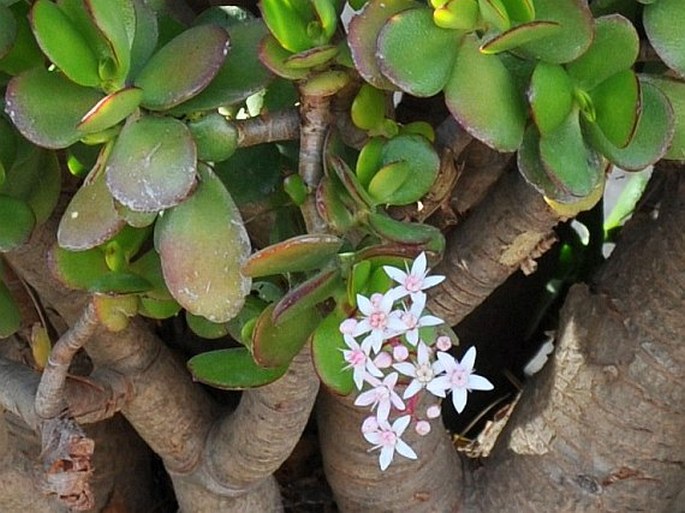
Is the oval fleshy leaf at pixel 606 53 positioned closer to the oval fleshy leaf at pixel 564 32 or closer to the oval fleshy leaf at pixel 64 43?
the oval fleshy leaf at pixel 564 32

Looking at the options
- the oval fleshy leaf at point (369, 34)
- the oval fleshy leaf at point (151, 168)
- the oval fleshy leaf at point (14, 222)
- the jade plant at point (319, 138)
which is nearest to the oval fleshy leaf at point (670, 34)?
the jade plant at point (319, 138)

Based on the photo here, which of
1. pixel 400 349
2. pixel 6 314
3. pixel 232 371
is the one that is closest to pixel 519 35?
pixel 400 349

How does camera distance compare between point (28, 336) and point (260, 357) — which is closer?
point (260, 357)

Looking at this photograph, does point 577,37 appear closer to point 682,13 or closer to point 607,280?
point 682,13

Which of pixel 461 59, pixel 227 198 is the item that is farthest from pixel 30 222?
pixel 461 59

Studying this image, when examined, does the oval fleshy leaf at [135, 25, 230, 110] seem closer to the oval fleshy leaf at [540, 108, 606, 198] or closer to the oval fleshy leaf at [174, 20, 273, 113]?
the oval fleshy leaf at [174, 20, 273, 113]

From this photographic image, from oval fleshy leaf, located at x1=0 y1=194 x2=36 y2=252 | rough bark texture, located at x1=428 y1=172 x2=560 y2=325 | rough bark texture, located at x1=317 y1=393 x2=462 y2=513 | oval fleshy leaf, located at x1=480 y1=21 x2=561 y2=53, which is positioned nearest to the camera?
oval fleshy leaf, located at x1=480 y1=21 x2=561 y2=53

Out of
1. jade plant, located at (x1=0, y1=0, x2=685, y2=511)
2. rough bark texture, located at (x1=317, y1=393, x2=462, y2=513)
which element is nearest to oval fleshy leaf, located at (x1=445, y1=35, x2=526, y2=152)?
jade plant, located at (x1=0, y1=0, x2=685, y2=511)
